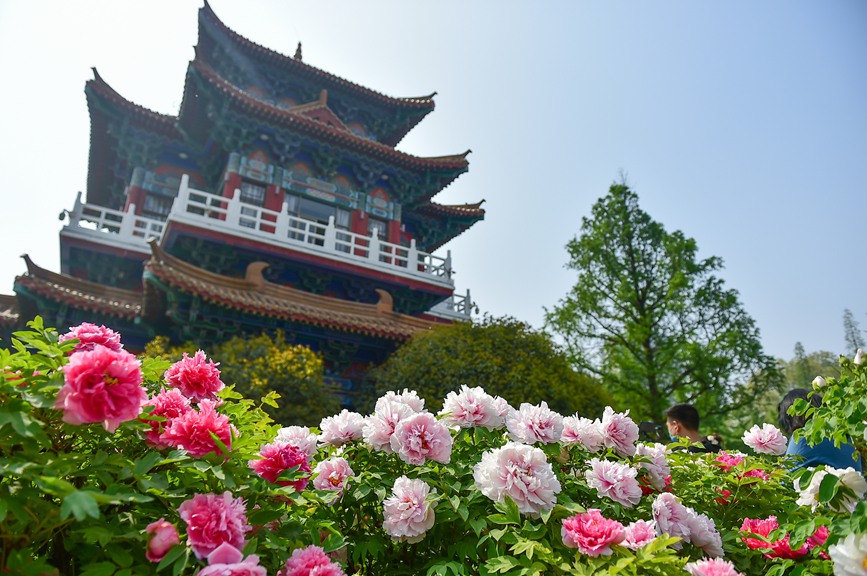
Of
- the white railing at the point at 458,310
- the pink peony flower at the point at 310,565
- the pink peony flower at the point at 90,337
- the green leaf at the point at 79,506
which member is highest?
the white railing at the point at 458,310

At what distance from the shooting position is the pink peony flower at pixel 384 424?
2.06 m

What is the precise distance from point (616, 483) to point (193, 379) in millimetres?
1719

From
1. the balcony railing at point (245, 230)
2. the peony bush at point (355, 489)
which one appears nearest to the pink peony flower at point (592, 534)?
the peony bush at point (355, 489)

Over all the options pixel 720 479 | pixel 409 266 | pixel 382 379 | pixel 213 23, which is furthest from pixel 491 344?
pixel 213 23

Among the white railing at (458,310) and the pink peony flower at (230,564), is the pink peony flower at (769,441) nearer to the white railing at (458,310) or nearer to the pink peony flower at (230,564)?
the pink peony flower at (230,564)

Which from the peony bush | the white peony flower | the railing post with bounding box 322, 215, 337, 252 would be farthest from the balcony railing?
the white peony flower

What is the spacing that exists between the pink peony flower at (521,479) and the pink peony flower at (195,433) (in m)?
0.95

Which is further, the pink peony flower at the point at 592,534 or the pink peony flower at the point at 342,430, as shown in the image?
the pink peony flower at the point at 342,430

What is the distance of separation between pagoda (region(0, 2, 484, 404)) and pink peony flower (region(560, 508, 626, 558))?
23.7 feet

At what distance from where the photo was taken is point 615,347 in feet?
41.3

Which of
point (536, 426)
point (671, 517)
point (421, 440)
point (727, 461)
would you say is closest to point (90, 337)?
point (421, 440)

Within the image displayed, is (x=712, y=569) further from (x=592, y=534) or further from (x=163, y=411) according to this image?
(x=163, y=411)

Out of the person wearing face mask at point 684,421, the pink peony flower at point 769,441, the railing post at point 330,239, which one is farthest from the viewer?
the railing post at point 330,239

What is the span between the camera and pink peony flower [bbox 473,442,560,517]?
180cm
